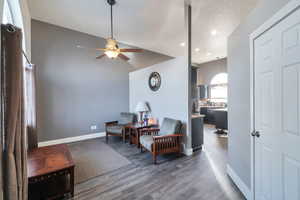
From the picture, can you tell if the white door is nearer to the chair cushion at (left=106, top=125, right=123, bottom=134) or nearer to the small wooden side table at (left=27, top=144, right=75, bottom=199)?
the small wooden side table at (left=27, top=144, right=75, bottom=199)

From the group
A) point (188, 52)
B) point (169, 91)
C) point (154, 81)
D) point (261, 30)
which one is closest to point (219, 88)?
point (154, 81)

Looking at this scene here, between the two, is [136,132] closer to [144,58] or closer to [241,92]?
[241,92]

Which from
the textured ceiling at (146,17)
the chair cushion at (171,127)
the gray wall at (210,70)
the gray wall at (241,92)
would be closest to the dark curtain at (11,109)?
the gray wall at (241,92)

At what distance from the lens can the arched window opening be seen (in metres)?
7.72

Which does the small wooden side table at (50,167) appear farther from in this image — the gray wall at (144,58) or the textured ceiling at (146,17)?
the gray wall at (144,58)

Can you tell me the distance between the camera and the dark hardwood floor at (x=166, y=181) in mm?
1914

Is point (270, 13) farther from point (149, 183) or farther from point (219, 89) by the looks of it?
point (219, 89)

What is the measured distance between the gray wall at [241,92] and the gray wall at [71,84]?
12.9 feet

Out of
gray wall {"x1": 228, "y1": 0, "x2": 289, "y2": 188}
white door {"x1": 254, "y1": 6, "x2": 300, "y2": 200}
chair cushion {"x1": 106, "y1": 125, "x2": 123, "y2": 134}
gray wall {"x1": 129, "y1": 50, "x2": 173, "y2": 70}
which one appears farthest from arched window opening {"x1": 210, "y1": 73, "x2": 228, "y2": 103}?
white door {"x1": 254, "y1": 6, "x2": 300, "y2": 200}

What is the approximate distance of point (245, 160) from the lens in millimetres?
1938

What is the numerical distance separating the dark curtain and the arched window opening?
326 inches

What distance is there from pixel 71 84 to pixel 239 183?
186 inches

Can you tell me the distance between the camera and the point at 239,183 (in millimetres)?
2029

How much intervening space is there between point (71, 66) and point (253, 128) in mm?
4764
